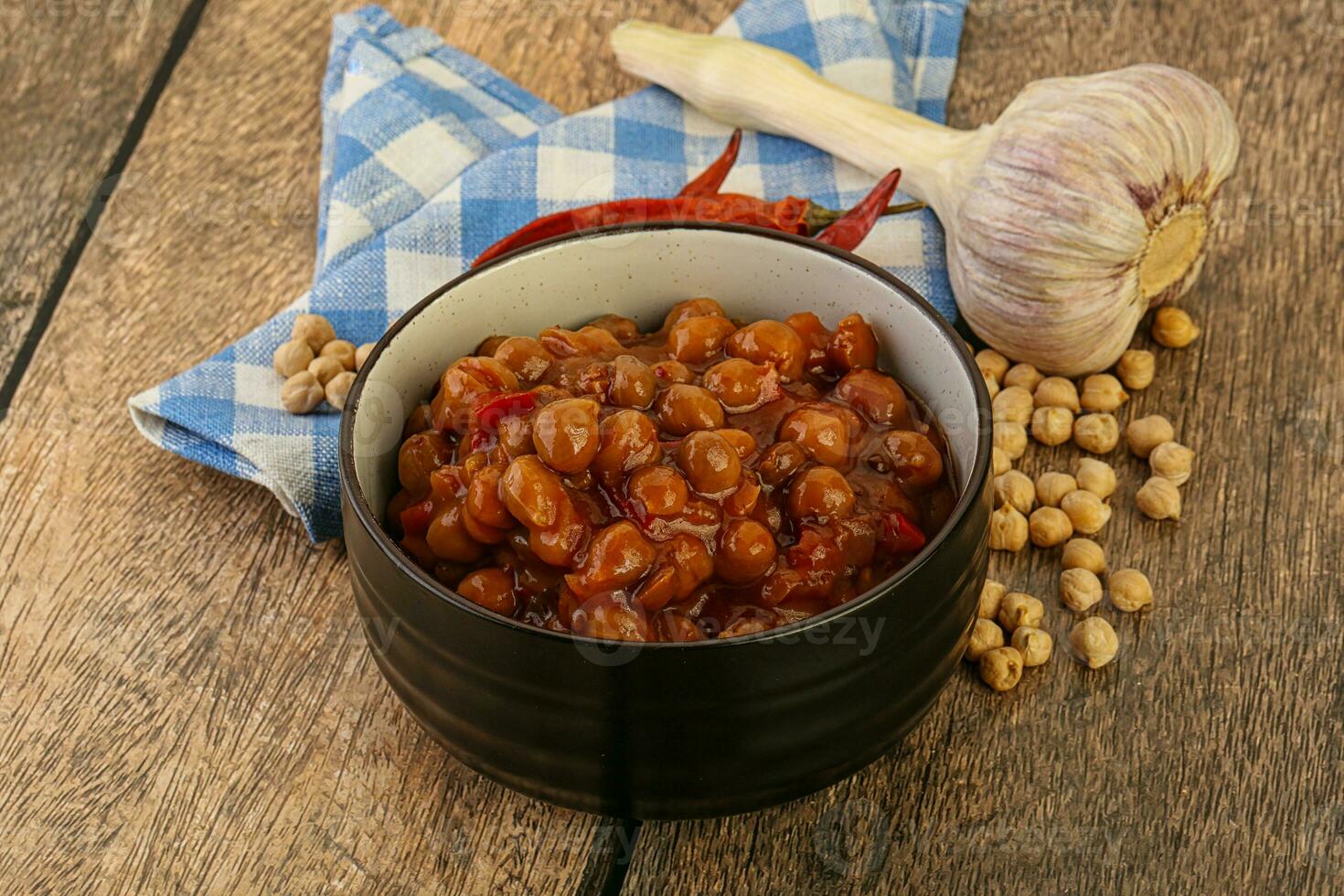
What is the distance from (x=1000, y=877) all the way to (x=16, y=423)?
1414 millimetres

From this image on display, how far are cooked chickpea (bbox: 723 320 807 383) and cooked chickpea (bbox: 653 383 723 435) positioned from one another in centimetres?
11

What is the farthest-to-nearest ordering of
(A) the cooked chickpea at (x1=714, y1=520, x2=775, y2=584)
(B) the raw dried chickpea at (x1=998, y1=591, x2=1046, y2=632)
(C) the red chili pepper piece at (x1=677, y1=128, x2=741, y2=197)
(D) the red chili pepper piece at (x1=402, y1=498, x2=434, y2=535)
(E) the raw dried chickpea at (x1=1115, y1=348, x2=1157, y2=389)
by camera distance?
(C) the red chili pepper piece at (x1=677, y1=128, x2=741, y2=197), (E) the raw dried chickpea at (x1=1115, y1=348, x2=1157, y2=389), (B) the raw dried chickpea at (x1=998, y1=591, x2=1046, y2=632), (D) the red chili pepper piece at (x1=402, y1=498, x2=434, y2=535), (A) the cooked chickpea at (x1=714, y1=520, x2=775, y2=584)

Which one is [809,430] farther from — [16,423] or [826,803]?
[16,423]

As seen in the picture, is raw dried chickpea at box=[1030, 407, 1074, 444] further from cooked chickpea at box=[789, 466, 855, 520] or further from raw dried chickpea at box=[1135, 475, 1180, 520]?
cooked chickpea at box=[789, 466, 855, 520]

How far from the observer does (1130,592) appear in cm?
167

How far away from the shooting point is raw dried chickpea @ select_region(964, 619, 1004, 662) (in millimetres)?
1606

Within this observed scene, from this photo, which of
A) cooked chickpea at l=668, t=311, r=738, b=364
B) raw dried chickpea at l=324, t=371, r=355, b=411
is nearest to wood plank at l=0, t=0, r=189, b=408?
raw dried chickpea at l=324, t=371, r=355, b=411

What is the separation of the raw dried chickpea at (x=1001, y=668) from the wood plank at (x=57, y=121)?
1.37m

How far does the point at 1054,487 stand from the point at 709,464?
0.64m

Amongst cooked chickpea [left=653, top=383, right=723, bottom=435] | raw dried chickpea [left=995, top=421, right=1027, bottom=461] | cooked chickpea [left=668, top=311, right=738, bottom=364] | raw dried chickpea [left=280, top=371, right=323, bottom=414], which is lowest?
raw dried chickpea [left=995, top=421, right=1027, bottom=461]

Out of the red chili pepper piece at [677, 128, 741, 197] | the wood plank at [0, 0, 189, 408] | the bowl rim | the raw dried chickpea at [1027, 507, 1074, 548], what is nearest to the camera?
the bowl rim

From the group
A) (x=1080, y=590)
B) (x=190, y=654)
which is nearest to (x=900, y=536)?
(x=1080, y=590)

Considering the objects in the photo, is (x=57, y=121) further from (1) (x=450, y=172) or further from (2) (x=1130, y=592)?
(2) (x=1130, y=592)

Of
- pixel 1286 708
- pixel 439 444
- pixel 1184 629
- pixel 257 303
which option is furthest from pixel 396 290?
pixel 1286 708
